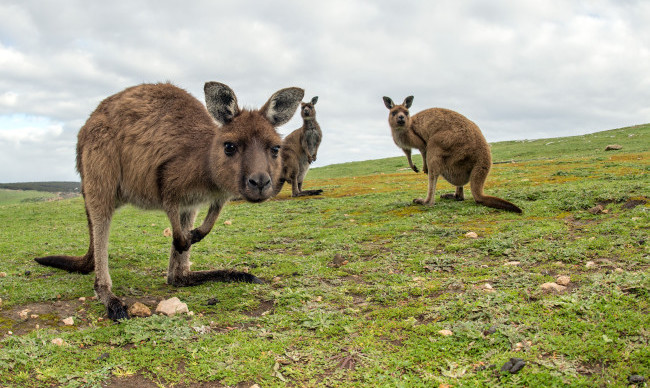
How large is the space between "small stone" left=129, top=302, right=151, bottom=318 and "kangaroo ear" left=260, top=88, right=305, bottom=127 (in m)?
2.17

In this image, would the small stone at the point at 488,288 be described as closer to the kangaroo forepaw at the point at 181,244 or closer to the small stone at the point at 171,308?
the small stone at the point at 171,308

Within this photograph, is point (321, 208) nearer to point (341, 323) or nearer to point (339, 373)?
point (341, 323)

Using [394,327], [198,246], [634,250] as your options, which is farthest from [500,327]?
[198,246]

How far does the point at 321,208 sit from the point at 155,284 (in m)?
6.17

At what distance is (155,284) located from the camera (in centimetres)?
527

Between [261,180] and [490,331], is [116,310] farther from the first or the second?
[490,331]

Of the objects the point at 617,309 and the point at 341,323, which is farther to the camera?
the point at 341,323

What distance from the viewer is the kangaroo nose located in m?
4.07

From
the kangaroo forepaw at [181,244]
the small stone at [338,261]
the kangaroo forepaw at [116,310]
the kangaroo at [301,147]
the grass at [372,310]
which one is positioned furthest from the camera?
the kangaroo at [301,147]

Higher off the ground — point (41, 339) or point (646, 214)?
point (646, 214)

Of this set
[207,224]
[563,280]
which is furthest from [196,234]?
[563,280]

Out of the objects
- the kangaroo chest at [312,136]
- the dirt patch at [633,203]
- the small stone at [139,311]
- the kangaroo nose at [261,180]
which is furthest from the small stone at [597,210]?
the kangaroo chest at [312,136]

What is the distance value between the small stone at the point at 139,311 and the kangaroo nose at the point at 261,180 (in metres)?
1.53

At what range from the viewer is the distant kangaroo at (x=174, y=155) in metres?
4.39
